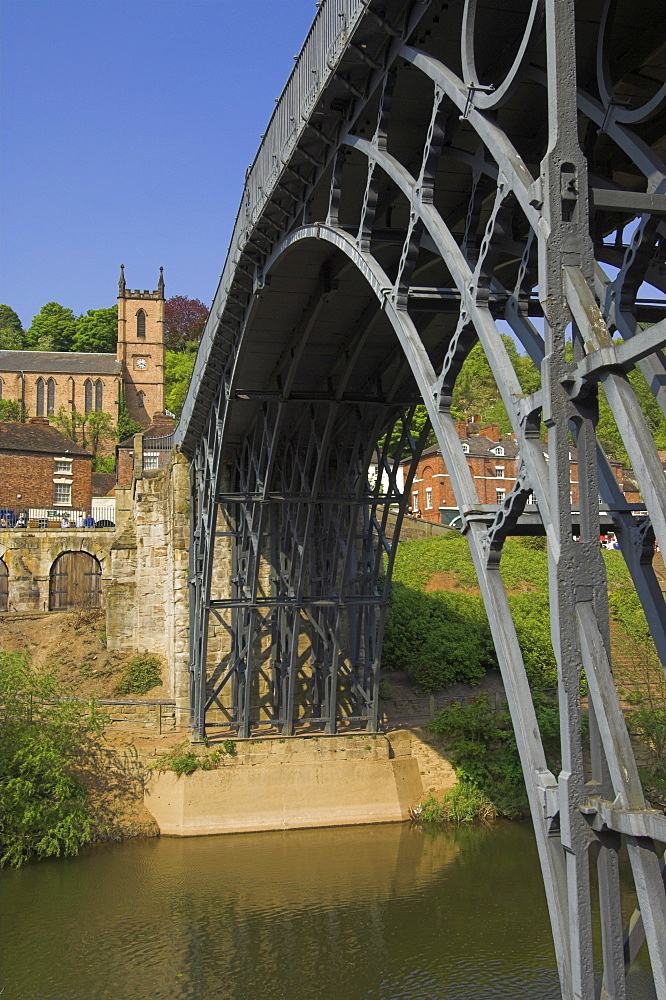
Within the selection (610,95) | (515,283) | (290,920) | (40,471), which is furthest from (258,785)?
(40,471)

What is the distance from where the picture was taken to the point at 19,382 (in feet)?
263

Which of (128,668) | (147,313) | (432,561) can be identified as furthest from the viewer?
(147,313)

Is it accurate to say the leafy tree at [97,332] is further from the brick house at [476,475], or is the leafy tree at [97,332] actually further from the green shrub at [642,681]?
the green shrub at [642,681]

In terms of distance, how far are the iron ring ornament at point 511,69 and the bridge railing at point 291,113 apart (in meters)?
1.92

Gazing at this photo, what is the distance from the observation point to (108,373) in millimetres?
80812

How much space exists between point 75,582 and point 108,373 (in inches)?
1560

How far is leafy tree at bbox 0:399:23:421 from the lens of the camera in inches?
2990

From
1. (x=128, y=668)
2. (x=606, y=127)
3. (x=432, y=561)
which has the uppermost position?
(x=606, y=127)

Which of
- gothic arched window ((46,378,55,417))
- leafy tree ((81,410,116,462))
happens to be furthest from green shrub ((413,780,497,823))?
gothic arched window ((46,378,55,417))

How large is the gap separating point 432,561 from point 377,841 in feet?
62.6

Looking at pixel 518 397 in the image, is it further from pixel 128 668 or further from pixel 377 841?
pixel 128 668

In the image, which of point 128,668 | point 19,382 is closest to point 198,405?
point 128,668

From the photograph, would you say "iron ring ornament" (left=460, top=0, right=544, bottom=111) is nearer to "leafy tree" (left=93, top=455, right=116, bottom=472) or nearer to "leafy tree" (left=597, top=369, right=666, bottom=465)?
"leafy tree" (left=597, top=369, right=666, bottom=465)

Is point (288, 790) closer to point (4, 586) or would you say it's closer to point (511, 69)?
point (511, 69)
